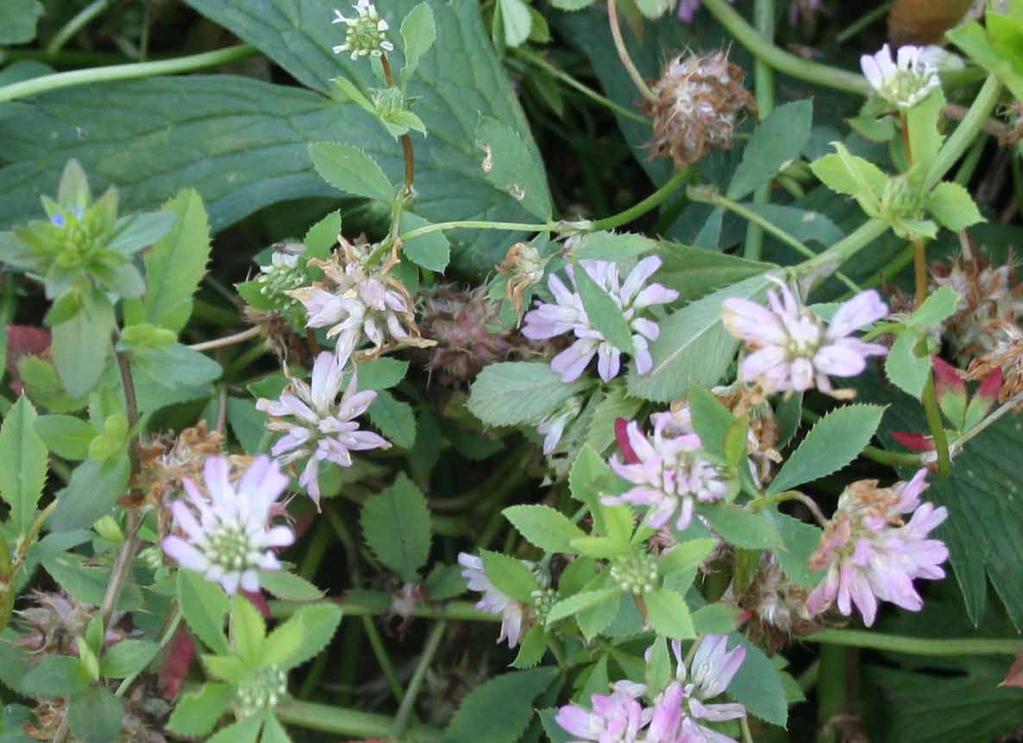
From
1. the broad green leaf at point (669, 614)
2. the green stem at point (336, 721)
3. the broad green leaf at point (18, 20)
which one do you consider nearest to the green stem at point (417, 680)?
the green stem at point (336, 721)

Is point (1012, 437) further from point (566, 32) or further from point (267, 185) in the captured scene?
point (267, 185)

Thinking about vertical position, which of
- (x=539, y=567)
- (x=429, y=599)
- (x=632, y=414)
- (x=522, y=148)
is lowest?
(x=429, y=599)

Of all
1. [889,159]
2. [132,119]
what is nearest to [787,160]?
[889,159]

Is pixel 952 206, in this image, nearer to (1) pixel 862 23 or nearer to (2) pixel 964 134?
(2) pixel 964 134

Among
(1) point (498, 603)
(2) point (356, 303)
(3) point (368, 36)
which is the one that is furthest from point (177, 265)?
(1) point (498, 603)

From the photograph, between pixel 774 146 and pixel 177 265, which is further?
pixel 774 146
